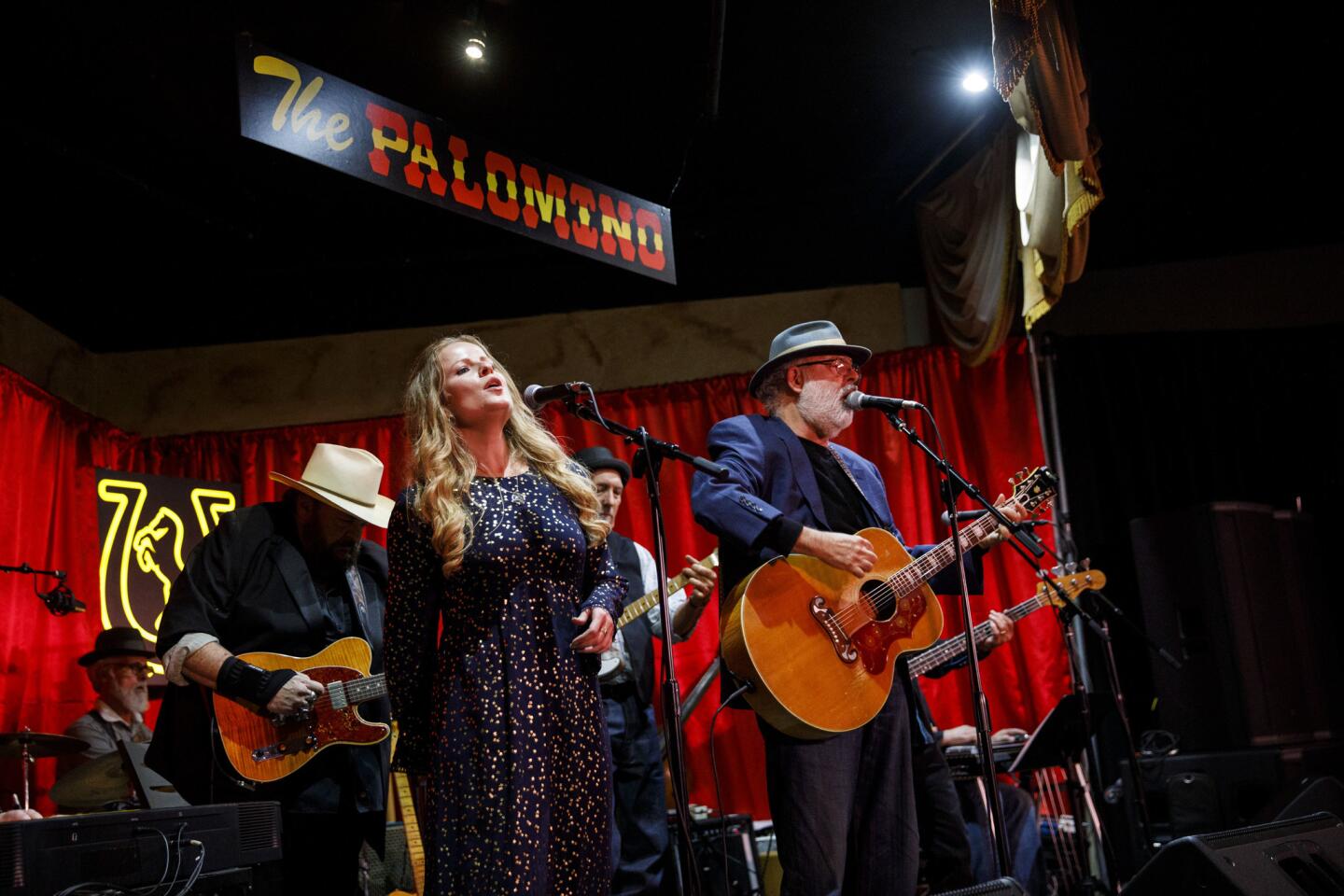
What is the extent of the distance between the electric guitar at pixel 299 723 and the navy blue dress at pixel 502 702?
1.02 meters

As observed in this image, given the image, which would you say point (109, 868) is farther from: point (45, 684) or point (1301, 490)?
point (1301, 490)

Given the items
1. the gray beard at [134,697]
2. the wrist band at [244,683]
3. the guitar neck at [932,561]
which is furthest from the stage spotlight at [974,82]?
the gray beard at [134,697]

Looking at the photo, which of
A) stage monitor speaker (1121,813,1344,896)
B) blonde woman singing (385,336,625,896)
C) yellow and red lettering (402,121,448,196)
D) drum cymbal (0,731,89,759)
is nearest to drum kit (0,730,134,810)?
drum cymbal (0,731,89,759)

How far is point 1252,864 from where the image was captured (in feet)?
8.63

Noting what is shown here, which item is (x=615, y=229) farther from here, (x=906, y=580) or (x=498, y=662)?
(x=498, y=662)

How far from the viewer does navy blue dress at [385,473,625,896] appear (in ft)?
8.16

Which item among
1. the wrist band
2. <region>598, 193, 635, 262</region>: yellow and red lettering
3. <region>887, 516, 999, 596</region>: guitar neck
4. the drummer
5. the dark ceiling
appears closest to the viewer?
the wrist band

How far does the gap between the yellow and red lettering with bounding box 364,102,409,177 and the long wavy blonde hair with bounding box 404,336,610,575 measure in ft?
4.71

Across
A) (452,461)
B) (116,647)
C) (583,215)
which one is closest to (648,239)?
(583,215)

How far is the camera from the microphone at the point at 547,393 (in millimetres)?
2896

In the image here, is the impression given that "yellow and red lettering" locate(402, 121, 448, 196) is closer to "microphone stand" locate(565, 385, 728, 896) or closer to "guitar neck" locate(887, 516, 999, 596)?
"microphone stand" locate(565, 385, 728, 896)

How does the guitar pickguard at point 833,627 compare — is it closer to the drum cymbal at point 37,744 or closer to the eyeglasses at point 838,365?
the eyeglasses at point 838,365

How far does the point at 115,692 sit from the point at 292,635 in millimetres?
3600

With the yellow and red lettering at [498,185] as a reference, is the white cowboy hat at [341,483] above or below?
below
